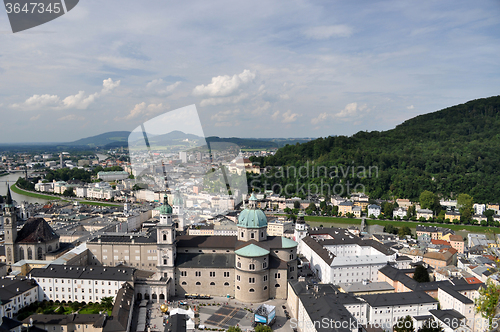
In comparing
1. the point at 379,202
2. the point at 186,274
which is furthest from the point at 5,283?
the point at 379,202

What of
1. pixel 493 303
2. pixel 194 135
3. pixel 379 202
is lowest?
pixel 379 202

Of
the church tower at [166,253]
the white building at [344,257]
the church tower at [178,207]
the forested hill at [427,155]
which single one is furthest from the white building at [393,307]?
the forested hill at [427,155]

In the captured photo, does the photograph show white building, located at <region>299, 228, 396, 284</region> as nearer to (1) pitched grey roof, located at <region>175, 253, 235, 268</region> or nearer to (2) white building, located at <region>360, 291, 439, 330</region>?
(2) white building, located at <region>360, 291, 439, 330</region>

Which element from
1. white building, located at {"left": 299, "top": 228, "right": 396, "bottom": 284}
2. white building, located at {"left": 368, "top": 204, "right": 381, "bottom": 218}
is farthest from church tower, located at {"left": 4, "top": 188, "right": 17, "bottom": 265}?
white building, located at {"left": 368, "top": 204, "right": 381, "bottom": 218}

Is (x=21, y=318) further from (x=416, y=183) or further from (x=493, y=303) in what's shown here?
(x=416, y=183)

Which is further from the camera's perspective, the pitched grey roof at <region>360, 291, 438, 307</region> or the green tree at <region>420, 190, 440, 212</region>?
the green tree at <region>420, 190, 440, 212</region>

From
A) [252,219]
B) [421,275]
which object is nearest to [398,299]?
[421,275]

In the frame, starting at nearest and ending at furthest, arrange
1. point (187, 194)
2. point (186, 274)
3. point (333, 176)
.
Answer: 1. point (186, 274)
2. point (187, 194)
3. point (333, 176)

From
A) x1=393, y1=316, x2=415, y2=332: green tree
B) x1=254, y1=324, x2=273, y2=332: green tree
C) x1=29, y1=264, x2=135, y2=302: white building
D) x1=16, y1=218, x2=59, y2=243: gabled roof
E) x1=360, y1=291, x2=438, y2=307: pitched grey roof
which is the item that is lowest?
x1=393, y1=316, x2=415, y2=332: green tree

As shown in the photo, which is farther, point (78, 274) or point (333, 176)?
point (333, 176)
